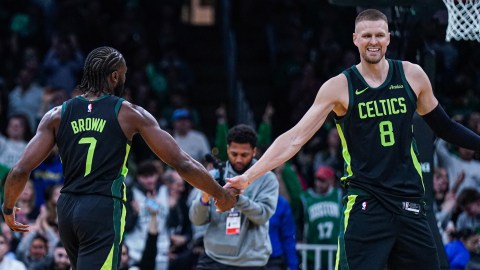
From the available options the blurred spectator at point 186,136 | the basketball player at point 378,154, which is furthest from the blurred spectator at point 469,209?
the basketball player at point 378,154

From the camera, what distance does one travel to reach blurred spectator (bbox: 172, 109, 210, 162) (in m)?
15.5

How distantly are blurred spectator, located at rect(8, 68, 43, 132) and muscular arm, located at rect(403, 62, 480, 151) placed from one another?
9787 millimetres

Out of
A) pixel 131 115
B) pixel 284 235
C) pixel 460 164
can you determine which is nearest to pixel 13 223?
pixel 131 115

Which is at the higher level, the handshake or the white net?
the white net

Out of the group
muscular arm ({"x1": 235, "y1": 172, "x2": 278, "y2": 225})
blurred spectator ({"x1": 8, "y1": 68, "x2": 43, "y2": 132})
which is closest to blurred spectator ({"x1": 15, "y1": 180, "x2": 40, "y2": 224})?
blurred spectator ({"x1": 8, "y1": 68, "x2": 43, "y2": 132})

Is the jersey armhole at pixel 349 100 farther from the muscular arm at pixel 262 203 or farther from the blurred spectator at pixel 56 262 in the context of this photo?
the blurred spectator at pixel 56 262

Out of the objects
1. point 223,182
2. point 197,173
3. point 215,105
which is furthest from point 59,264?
point 215,105

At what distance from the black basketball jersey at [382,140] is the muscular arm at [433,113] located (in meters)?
0.10

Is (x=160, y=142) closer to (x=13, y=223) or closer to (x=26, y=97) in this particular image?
(x=13, y=223)

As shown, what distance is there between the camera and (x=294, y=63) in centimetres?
1828

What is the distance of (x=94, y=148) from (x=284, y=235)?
388 cm

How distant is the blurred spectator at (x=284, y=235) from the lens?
1071cm

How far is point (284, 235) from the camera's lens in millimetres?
10844

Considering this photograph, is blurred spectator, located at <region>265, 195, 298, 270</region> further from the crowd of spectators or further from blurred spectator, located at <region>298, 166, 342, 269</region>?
blurred spectator, located at <region>298, 166, 342, 269</region>
